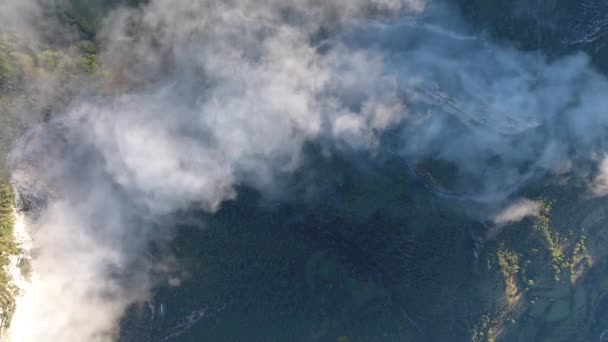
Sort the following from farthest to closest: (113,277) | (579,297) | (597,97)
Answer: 1. (579,297)
2. (597,97)
3. (113,277)

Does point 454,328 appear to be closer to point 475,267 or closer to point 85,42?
point 475,267

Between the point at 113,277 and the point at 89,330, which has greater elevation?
the point at 113,277

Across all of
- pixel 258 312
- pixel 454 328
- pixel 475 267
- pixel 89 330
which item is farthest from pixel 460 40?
pixel 89 330

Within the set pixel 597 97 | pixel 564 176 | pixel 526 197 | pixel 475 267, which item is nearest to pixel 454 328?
pixel 475 267

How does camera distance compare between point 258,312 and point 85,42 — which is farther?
point 258,312

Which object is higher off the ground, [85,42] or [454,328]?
[85,42]

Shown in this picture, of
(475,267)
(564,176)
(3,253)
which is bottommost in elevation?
(475,267)

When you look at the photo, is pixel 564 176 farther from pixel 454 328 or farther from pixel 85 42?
pixel 85 42

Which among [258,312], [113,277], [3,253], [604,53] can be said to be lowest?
[258,312]

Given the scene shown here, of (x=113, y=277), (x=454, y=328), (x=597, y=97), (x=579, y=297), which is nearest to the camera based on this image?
(x=113, y=277)
